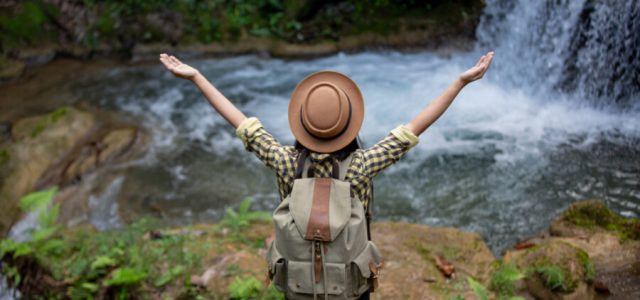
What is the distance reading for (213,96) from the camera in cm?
302

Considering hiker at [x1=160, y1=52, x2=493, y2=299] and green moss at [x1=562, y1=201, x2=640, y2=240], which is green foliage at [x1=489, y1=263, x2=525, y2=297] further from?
hiker at [x1=160, y1=52, x2=493, y2=299]

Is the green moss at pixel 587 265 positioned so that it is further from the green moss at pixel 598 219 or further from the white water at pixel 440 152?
the white water at pixel 440 152

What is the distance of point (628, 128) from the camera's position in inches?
309

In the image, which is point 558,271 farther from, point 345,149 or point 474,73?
point 345,149

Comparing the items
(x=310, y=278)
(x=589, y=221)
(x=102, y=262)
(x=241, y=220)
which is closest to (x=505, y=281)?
(x=589, y=221)

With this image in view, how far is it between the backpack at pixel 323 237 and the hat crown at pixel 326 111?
208 millimetres

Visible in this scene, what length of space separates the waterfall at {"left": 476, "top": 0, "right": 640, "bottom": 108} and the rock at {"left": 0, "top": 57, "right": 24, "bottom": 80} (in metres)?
10.9

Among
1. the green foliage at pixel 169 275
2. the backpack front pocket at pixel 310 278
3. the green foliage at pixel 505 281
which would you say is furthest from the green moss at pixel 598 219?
the green foliage at pixel 169 275

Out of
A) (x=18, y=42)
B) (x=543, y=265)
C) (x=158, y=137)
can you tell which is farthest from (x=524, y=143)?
(x=18, y=42)

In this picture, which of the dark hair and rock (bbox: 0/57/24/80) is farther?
rock (bbox: 0/57/24/80)

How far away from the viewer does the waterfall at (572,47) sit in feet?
27.3

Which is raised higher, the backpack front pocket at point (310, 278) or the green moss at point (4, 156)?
the backpack front pocket at point (310, 278)

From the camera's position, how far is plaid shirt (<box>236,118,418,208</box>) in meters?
2.68

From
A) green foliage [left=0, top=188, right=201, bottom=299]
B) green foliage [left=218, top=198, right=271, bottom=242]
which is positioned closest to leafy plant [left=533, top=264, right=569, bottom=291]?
green foliage [left=218, top=198, right=271, bottom=242]
